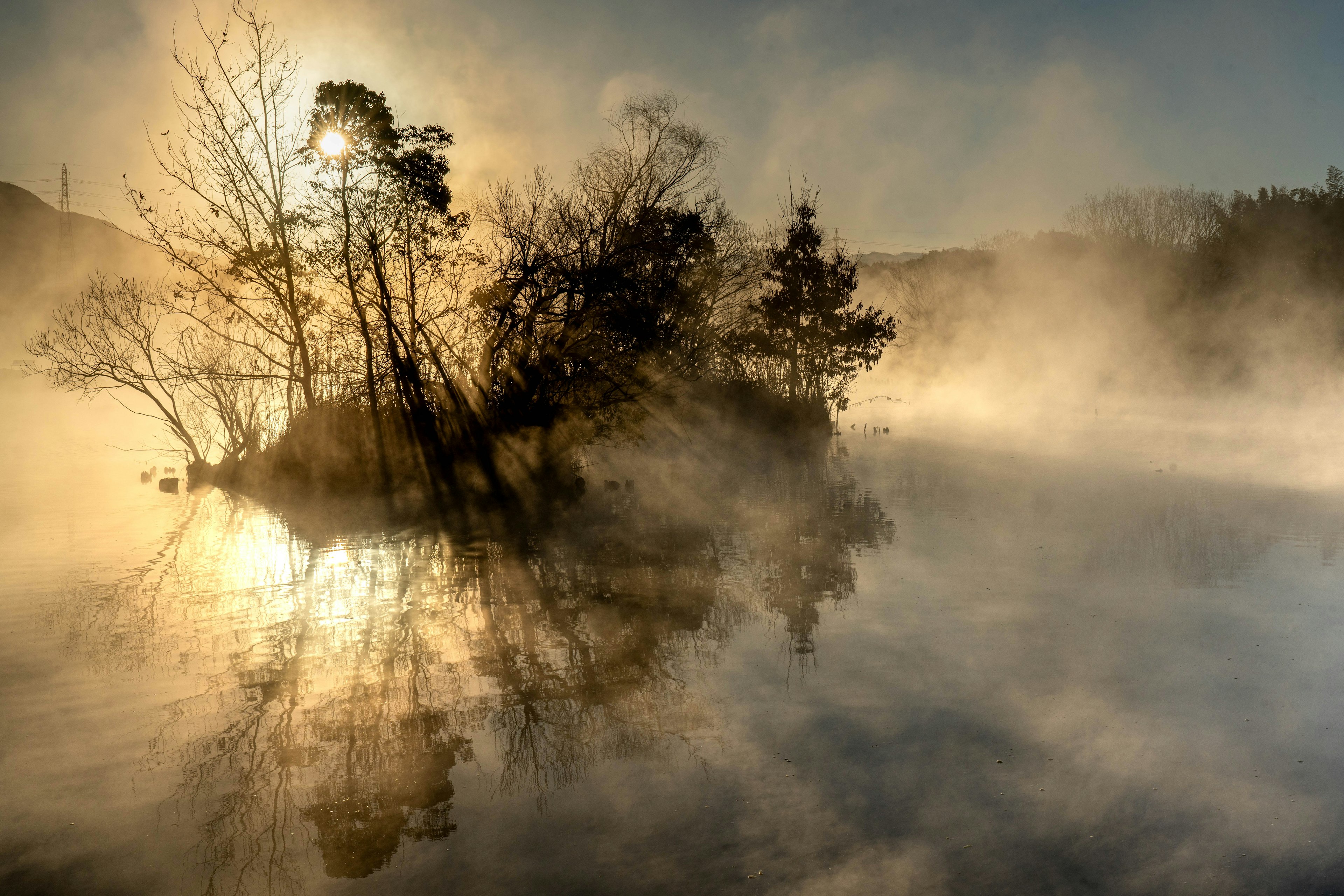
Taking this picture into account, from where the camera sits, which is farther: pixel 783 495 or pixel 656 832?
pixel 783 495

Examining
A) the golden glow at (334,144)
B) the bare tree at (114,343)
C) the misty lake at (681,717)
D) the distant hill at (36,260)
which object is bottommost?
the misty lake at (681,717)

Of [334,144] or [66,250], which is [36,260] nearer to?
[66,250]

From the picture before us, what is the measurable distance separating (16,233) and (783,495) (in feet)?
369

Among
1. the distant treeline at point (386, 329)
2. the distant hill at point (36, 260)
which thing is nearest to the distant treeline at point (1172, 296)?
the distant treeline at point (386, 329)

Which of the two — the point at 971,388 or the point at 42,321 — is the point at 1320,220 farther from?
the point at 42,321

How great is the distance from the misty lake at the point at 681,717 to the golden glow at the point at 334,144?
10.2 meters

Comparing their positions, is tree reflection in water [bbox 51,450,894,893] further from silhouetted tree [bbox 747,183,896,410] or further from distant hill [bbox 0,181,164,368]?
distant hill [bbox 0,181,164,368]

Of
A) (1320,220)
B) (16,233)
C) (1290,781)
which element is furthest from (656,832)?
Answer: (16,233)

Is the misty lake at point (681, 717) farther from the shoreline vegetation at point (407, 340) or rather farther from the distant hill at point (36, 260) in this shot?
the distant hill at point (36, 260)

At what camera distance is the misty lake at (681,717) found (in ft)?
13.7

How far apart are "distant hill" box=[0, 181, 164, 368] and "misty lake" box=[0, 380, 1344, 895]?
78.8 metres

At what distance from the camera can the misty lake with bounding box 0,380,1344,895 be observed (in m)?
4.18

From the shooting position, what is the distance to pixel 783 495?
17.6 m

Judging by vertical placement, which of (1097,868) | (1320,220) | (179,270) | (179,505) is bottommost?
(1097,868)
